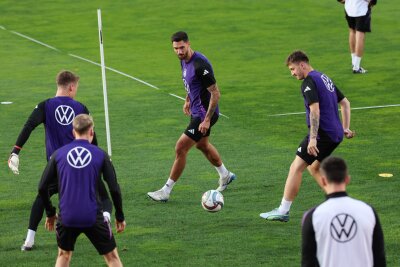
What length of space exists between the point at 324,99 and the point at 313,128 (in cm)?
44

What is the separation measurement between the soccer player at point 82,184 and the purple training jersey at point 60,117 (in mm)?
2095

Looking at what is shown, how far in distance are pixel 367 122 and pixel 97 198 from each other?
10.5 metres

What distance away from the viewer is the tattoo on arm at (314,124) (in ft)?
42.6

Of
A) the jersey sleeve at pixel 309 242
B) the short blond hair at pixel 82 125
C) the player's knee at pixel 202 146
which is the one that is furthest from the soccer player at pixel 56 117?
the jersey sleeve at pixel 309 242

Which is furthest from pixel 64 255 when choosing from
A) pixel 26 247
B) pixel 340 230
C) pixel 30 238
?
pixel 340 230

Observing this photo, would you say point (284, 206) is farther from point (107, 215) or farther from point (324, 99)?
point (107, 215)

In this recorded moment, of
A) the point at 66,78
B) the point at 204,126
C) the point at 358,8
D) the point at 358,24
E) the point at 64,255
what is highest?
the point at 358,8

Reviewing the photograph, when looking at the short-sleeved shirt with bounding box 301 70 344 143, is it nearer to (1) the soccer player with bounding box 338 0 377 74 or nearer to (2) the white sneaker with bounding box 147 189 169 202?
(2) the white sneaker with bounding box 147 189 169 202

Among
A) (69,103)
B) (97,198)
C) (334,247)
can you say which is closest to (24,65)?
(69,103)

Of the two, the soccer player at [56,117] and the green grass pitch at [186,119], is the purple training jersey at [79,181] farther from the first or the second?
the soccer player at [56,117]

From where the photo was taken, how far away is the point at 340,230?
7.82 m

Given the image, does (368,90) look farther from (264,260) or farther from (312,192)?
(264,260)

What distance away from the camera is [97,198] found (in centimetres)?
1017

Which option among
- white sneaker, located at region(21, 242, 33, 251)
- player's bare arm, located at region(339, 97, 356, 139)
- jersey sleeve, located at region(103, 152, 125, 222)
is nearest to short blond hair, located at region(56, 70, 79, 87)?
white sneaker, located at region(21, 242, 33, 251)
